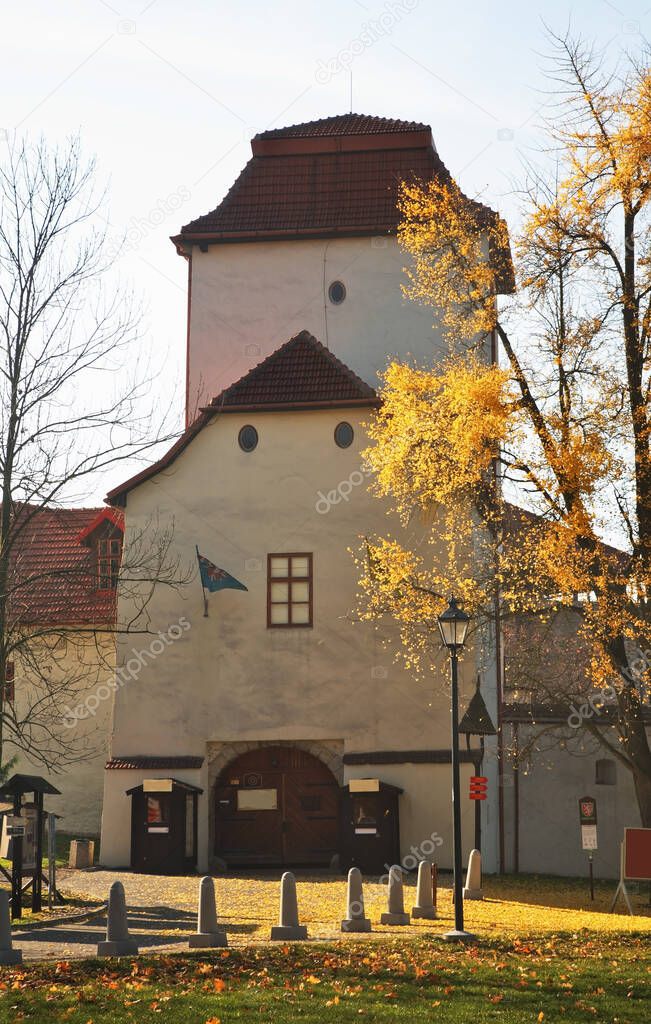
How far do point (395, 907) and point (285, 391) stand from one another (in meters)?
14.9

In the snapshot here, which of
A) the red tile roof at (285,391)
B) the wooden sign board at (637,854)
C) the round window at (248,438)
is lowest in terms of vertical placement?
the wooden sign board at (637,854)

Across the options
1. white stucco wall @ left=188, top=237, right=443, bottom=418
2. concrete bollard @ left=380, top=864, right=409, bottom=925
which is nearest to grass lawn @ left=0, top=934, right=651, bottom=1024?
concrete bollard @ left=380, top=864, right=409, bottom=925

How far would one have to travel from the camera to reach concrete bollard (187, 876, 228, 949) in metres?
14.6

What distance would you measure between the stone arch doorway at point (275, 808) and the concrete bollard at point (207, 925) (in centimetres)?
1388

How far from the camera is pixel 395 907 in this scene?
1750cm

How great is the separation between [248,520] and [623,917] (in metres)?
A: 12.9

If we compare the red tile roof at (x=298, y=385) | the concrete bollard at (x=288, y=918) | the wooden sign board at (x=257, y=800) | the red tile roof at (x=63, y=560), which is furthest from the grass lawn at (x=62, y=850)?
the concrete bollard at (x=288, y=918)

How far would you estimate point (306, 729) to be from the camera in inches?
1118

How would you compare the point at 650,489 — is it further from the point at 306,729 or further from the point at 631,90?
the point at 306,729

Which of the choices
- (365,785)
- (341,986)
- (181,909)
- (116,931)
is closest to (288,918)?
(116,931)

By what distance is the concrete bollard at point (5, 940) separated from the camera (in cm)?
1285

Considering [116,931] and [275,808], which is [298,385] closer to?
[275,808]

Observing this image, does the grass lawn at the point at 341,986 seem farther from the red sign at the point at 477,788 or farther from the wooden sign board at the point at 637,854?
the red sign at the point at 477,788

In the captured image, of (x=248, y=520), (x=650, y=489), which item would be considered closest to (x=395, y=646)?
(x=248, y=520)
